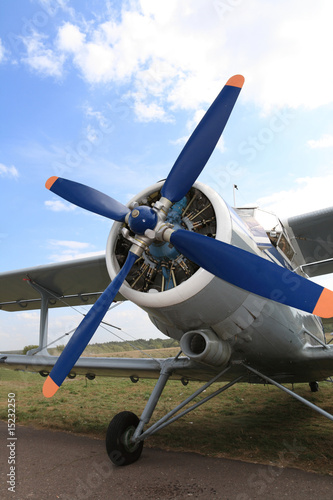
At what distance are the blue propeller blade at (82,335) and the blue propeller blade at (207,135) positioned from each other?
4.20 ft

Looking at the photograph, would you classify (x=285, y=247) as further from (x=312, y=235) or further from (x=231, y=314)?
(x=231, y=314)

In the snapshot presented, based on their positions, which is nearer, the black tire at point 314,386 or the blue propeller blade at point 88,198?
→ the blue propeller blade at point 88,198

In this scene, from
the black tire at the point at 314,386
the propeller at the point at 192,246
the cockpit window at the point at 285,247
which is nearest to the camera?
the propeller at the point at 192,246

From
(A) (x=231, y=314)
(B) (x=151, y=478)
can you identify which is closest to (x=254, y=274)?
(A) (x=231, y=314)

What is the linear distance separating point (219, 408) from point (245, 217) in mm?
7204

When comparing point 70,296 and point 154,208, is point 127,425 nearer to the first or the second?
point 154,208

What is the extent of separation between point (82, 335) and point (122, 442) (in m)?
1.93

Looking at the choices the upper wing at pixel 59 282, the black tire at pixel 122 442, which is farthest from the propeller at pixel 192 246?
the upper wing at pixel 59 282

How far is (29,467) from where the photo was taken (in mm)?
4801

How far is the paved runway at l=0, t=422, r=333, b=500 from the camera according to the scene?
12.6 feet

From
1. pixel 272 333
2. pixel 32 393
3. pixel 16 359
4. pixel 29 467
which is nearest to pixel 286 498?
pixel 272 333

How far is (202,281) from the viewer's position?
3930 millimetres

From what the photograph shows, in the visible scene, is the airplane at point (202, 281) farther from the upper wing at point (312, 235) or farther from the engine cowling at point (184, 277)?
the upper wing at point (312, 235)

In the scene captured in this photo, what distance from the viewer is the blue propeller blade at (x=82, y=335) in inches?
161
